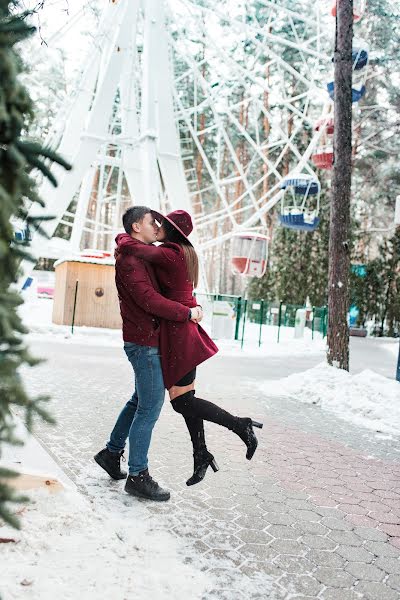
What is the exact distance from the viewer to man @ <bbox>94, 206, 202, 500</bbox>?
3.28m

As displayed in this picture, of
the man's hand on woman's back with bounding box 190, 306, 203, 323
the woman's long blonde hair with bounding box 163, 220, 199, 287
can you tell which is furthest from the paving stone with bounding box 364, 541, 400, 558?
the woman's long blonde hair with bounding box 163, 220, 199, 287

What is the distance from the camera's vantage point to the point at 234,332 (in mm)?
15406

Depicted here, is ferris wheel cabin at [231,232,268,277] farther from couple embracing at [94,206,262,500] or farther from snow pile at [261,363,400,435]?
couple embracing at [94,206,262,500]

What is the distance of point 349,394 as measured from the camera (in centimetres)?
762

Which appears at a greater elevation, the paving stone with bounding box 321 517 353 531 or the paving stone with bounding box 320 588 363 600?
the paving stone with bounding box 320 588 363 600

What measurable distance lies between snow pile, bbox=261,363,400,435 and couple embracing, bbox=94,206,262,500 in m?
3.42

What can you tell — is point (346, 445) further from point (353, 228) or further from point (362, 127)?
point (362, 127)

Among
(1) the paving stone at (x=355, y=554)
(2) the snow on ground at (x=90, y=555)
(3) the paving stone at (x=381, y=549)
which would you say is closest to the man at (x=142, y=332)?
(2) the snow on ground at (x=90, y=555)

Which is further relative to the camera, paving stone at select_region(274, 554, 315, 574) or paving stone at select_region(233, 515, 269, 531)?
paving stone at select_region(233, 515, 269, 531)

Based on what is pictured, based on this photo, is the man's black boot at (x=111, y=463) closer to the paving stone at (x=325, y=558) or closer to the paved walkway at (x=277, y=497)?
the paved walkway at (x=277, y=497)

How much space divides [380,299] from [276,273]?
14.2ft

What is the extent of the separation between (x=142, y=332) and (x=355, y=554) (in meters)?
1.56

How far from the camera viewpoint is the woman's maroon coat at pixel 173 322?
10.9ft

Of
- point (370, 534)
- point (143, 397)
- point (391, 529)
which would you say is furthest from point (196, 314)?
point (391, 529)
